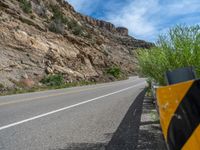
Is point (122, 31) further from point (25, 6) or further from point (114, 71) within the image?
point (25, 6)

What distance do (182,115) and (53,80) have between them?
33.1 m

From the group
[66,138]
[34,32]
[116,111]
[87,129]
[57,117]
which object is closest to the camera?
[66,138]

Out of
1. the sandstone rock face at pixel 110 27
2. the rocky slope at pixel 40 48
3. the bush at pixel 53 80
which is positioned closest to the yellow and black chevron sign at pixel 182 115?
the rocky slope at pixel 40 48

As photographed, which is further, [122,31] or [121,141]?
[122,31]

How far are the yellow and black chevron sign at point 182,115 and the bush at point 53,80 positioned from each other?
106ft

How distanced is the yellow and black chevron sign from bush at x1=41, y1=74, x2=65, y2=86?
32164 millimetres

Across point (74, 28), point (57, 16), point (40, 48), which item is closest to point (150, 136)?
point (40, 48)

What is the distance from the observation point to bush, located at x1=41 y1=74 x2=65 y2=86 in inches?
1346

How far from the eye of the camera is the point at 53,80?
114 ft

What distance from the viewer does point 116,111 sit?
1199 cm

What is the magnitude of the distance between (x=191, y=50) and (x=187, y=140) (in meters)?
3.58

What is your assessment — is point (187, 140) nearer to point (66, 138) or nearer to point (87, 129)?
point (66, 138)

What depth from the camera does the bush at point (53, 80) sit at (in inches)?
1346

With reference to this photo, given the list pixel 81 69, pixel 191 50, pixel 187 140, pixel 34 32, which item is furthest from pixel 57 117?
pixel 81 69
